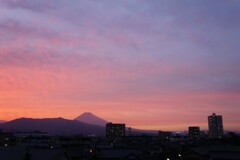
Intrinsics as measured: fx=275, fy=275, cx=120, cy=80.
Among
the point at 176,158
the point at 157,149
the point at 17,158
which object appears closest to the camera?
the point at 17,158

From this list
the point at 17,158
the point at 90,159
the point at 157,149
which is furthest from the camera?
the point at 157,149

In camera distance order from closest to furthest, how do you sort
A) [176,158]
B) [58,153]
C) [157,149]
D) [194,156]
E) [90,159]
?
1. [58,153]
2. [194,156]
3. [90,159]
4. [176,158]
5. [157,149]

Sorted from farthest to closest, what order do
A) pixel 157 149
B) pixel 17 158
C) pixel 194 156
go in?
1. pixel 157 149
2. pixel 194 156
3. pixel 17 158

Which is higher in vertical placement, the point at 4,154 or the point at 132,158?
the point at 4,154

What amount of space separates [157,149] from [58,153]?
216 feet

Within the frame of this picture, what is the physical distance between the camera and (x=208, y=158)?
40.3 m

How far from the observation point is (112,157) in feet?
171

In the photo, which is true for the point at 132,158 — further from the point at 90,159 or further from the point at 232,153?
the point at 232,153

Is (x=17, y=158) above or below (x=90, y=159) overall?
above

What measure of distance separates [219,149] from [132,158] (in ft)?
53.7

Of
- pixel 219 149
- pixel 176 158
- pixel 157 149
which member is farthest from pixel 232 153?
pixel 157 149

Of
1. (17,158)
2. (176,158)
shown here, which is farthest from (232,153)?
(17,158)

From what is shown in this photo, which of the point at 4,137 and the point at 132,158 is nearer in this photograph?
the point at 132,158

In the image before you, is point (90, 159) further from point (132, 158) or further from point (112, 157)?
point (132, 158)
